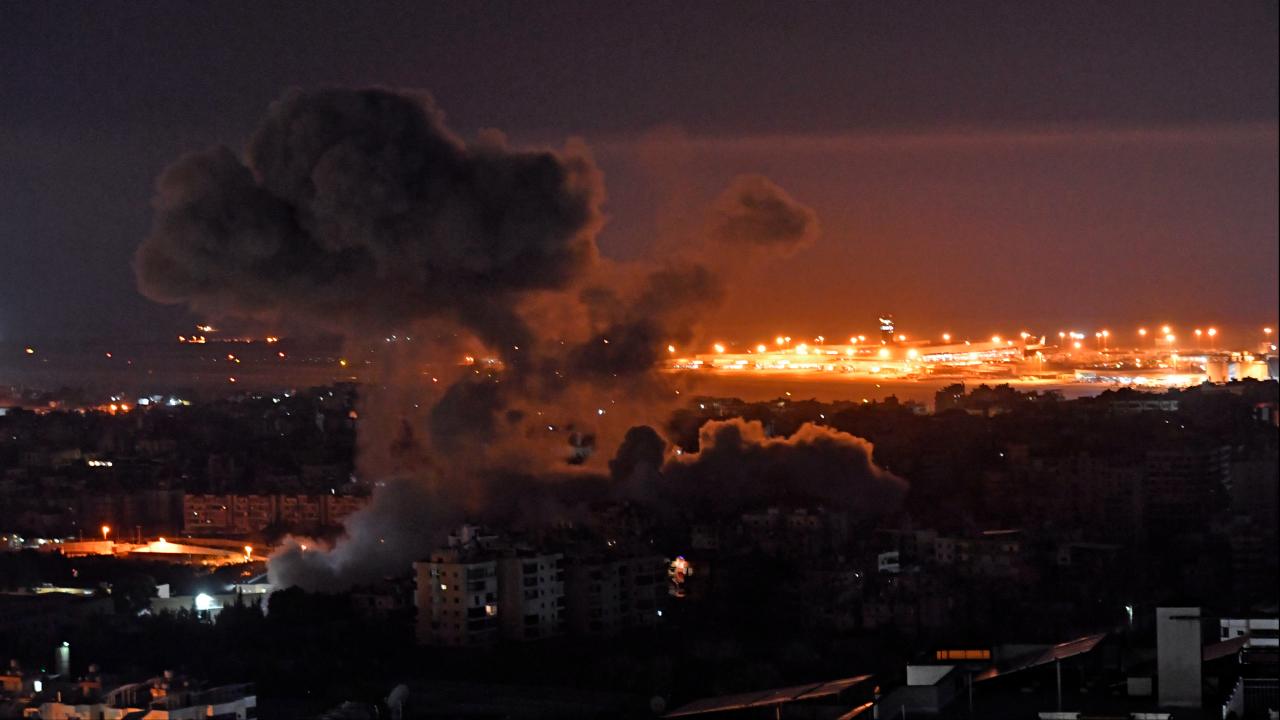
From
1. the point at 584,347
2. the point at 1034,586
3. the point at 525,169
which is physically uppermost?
the point at 525,169

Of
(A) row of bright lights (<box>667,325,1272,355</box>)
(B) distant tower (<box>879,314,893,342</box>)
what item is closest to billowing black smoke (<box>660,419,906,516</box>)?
(A) row of bright lights (<box>667,325,1272,355</box>)

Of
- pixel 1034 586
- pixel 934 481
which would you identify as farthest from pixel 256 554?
pixel 1034 586

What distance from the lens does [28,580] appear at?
18969 mm

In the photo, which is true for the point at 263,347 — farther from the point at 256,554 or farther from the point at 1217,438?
the point at 1217,438

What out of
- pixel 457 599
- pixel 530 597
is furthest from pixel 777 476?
pixel 457 599

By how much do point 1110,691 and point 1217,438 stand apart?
960cm

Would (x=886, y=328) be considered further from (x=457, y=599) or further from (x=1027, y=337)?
(x=457, y=599)

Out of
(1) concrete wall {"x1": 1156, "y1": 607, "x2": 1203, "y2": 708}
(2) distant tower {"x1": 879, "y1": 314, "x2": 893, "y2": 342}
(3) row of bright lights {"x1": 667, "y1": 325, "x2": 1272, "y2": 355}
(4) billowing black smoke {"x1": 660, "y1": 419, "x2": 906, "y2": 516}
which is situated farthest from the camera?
(2) distant tower {"x1": 879, "y1": 314, "x2": 893, "y2": 342}

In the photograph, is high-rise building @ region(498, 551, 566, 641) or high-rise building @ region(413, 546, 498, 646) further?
high-rise building @ region(498, 551, 566, 641)

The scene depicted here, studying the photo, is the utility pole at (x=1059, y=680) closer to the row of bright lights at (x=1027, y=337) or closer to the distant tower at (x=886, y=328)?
the row of bright lights at (x=1027, y=337)

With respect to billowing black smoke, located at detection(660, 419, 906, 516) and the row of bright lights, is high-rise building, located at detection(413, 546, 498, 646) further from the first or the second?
the row of bright lights

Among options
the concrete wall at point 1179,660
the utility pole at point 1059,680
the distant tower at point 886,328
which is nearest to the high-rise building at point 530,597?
the utility pole at point 1059,680

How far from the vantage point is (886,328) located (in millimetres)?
28656

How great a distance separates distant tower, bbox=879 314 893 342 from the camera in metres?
28.0
